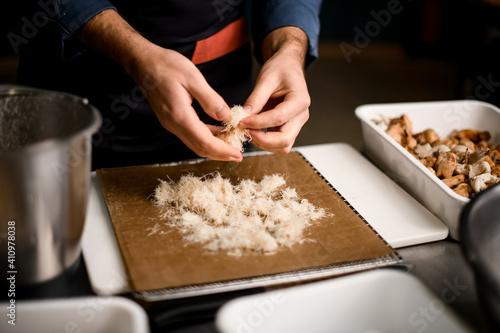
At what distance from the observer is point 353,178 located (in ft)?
4.04

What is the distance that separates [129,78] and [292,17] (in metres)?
0.52

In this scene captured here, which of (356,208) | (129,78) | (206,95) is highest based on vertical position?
(206,95)

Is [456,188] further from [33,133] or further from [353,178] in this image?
[33,133]

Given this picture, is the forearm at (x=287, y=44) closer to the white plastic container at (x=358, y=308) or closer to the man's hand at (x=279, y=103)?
the man's hand at (x=279, y=103)

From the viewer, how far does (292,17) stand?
142cm

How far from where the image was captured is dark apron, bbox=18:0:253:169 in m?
1.34

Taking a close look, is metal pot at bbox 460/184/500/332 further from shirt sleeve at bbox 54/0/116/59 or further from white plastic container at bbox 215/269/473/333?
shirt sleeve at bbox 54/0/116/59

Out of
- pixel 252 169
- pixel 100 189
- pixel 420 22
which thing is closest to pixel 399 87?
pixel 420 22

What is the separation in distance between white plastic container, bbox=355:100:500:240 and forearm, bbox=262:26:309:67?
0.24m

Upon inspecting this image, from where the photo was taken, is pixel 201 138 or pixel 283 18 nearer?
pixel 201 138

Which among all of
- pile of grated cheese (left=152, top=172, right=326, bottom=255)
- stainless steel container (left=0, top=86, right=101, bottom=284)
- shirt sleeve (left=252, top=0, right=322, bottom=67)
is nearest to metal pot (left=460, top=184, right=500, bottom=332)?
pile of grated cheese (left=152, top=172, right=326, bottom=255)

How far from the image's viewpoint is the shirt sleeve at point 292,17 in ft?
4.68

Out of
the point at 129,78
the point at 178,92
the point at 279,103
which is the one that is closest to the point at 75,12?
the point at 129,78

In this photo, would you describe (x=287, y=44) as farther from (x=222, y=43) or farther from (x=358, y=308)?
(x=358, y=308)
